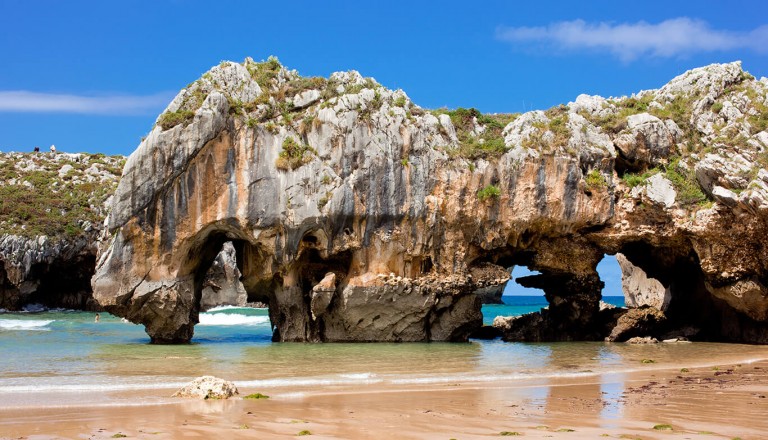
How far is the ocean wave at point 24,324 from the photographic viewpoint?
118ft

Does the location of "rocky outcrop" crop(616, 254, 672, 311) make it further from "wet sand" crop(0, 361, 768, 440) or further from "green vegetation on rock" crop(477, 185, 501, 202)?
"wet sand" crop(0, 361, 768, 440)

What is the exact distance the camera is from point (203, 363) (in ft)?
65.1

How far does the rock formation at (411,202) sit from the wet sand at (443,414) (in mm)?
10763

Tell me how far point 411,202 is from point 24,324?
23656 mm

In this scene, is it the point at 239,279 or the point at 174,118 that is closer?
the point at 174,118

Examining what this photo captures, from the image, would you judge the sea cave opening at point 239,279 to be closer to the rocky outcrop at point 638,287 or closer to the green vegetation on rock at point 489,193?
the green vegetation on rock at point 489,193

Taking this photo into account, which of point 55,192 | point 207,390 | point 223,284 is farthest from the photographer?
A: point 223,284

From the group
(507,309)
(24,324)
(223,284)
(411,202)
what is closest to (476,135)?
(411,202)

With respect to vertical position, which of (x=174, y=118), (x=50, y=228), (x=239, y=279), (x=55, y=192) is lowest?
(x=239, y=279)

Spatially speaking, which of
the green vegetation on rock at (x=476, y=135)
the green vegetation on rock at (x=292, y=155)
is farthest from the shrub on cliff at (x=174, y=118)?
the green vegetation on rock at (x=476, y=135)

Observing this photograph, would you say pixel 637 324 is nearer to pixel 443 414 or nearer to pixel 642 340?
pixel 642 340

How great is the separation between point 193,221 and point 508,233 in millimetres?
11133

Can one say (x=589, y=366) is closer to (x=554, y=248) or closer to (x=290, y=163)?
(x=554, y=248)

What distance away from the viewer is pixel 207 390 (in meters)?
13.5
